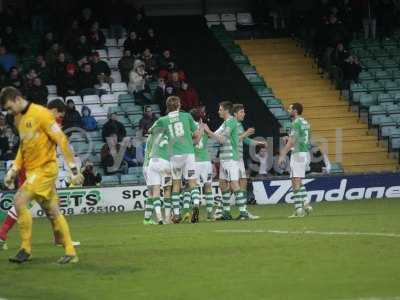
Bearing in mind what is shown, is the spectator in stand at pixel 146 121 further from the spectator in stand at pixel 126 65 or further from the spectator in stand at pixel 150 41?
the spectator in stand at pixel 150 41

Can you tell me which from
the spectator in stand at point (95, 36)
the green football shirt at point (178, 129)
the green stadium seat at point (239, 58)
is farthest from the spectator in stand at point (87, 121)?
the green football shirt at point (178, 129)

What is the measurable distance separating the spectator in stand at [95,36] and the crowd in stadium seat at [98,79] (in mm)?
28

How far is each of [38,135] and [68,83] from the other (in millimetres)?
17023

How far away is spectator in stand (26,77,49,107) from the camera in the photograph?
95.4 feet

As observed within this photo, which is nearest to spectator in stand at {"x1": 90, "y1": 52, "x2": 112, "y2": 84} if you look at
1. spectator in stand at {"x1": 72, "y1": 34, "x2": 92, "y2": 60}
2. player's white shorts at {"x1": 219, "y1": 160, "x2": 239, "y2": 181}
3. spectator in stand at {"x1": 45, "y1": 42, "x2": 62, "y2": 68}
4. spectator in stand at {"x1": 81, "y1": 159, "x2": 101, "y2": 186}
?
spectator in stand at {"x1": 72, "y1": 34, "x2": 92, "y2": 60}

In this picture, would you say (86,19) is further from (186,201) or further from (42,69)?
(186,201)

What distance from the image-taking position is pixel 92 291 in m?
11.5

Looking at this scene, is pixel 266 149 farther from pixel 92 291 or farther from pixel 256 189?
pixel 92 291

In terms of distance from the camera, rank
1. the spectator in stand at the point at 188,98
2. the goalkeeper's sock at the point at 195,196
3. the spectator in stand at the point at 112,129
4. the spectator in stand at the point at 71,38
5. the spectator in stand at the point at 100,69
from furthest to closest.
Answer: the spectator in stand at the point at 71,38 → the spectator in stand at the point at 100,69 → the spectator in stand at the point at 188,98 → the spectator in stand at the point at 112,129 → the goalkeeper's sock at the point at 195,196

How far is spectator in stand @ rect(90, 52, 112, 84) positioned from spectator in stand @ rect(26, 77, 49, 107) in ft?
7.30

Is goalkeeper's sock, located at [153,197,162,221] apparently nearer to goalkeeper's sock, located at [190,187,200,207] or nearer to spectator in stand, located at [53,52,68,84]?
goalkeeper's sock, located at [190,187,200,207]

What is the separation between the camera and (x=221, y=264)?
13.3m

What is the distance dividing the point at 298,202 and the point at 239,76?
475 inches

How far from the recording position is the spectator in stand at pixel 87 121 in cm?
2979
